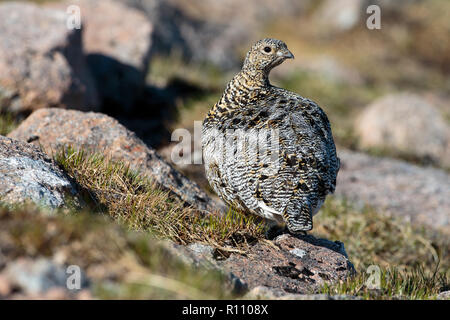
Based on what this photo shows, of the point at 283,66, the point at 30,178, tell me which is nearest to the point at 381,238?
the point at 30,178

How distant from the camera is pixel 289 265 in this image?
5199 millimetres

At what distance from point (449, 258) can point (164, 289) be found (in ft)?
20.1

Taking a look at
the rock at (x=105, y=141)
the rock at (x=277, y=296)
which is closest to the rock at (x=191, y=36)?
the rock at (x=105, y=141)

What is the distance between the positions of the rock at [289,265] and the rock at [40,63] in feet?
19.7

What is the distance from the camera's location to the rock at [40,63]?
32.0 feet

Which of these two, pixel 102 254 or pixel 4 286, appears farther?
pixel 102 254

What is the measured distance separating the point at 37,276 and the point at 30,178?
1.80 m

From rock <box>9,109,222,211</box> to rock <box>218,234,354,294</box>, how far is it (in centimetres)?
133

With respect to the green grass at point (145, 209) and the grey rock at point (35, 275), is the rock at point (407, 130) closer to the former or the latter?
the green grass at point (145, 209)

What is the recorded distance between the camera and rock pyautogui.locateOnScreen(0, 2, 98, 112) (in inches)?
384

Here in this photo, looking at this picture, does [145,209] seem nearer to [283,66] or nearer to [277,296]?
[277,296]

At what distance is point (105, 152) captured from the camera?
6438mm
